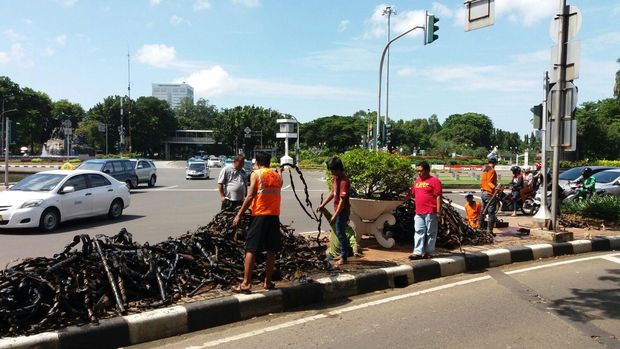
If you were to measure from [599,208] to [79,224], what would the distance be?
41.0ft

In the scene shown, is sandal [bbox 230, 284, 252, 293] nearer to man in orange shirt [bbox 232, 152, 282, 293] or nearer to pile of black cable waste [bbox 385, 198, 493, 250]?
man in orange shirt [bbox 232, 152, 282, 293]

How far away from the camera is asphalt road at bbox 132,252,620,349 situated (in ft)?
14.5

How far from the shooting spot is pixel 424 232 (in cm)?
739

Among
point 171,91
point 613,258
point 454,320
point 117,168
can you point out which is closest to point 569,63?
point 613,258

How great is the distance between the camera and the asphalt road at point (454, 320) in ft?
14.5

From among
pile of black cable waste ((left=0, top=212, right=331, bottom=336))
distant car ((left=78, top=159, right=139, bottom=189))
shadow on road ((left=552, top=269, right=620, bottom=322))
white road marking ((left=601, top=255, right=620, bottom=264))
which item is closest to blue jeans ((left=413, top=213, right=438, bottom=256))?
pile of black cable waste ((left=0, top=212, right=331, bottom=336))

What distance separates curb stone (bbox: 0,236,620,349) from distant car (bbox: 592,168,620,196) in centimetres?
941

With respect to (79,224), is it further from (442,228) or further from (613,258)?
(613,258)

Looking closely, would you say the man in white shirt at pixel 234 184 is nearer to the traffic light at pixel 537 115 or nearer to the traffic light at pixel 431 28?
the traffic light at pixel 537 115

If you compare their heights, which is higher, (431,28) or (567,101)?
(431,28)

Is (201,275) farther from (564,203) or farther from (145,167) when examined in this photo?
(145,167)

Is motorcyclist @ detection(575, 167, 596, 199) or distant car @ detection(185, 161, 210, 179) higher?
motorcyclist @ detection(575, 167, 596, 199)

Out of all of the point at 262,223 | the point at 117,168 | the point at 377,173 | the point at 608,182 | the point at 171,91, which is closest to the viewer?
the point at 262,223

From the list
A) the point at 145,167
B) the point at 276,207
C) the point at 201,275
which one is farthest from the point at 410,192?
the point at 145,167
